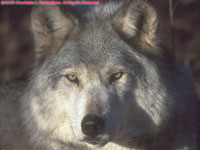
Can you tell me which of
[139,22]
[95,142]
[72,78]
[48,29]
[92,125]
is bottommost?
[95,142]

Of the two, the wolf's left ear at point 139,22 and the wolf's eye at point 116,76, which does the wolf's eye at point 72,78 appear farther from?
the wolf's left ear at point 139,22

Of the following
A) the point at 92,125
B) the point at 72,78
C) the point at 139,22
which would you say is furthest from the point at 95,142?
the point at 139,22

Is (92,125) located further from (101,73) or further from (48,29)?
(48,29)

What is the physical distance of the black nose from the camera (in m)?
3.72

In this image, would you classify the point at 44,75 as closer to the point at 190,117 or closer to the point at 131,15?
the point at 131,15

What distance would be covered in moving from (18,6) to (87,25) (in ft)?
29.8

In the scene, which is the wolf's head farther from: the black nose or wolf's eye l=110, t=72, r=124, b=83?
the black nose

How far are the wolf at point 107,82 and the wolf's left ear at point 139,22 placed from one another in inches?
0.4

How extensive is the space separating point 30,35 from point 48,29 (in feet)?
19.4

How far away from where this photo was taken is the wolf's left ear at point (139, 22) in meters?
4.19

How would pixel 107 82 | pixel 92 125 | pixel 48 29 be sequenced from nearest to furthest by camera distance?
pixel 92 125 < pixel 107 82 < pixel 48 29

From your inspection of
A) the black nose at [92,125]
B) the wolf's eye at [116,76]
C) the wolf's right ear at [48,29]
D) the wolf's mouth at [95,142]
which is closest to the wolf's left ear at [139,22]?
the wolf's eye at [116,76]

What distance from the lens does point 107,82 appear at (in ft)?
13.5

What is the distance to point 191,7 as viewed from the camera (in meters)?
11.4
